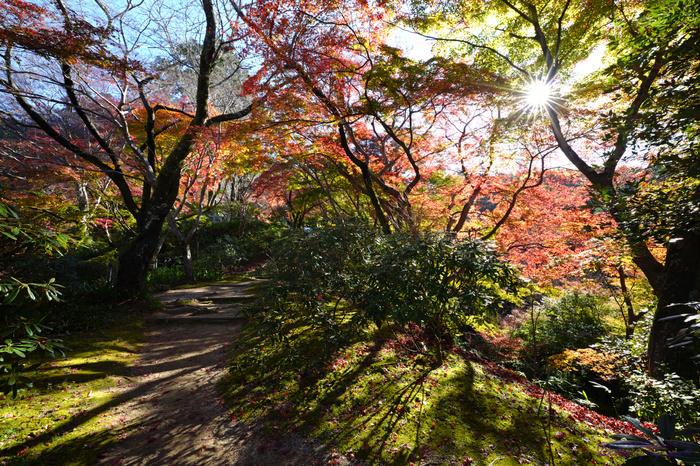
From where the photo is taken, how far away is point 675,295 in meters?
3.67

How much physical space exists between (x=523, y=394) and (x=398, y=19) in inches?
281

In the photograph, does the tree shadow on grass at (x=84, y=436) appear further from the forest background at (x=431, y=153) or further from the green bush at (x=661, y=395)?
the green bush at (x=661, y=395)

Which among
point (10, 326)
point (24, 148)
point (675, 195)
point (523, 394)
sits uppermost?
point (24, 148)

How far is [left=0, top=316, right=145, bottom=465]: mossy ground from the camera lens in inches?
105

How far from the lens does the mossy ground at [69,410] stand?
8.75 feet

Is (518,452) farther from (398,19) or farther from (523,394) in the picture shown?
→ (398,19)

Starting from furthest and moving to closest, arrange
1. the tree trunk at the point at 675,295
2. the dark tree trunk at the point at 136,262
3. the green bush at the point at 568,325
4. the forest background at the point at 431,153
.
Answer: the green bush at the point at 568,325 → the dark tree trunk at the point at 136,262 → the tree trunk at the point at 675,295 → the forest background at the point at 431,153

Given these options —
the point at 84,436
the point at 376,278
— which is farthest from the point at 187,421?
the point at 376,278

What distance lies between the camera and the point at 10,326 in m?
1.60

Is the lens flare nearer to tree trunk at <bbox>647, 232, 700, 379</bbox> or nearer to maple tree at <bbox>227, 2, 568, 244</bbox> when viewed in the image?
maple tree at <bbox>227, 2, 568, 244</bbox>

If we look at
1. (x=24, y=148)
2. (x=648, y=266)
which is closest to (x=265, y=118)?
(x=648, y=266)

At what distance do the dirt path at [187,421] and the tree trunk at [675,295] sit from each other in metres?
4.31

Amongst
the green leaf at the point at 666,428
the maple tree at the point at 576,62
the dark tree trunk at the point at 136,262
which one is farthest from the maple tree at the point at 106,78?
the green leaf at the point at 666,428

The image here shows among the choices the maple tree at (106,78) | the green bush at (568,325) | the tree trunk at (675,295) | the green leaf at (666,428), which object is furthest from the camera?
the green bush at (568,325)
